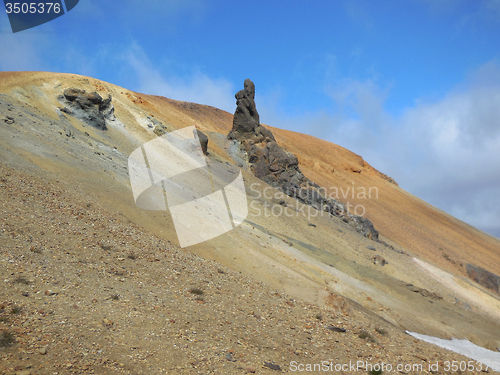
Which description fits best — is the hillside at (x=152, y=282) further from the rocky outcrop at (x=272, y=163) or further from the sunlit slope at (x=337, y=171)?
the rocky outcrop at (x=272, y=163)

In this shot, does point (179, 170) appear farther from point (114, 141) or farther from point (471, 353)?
point (471, 353)

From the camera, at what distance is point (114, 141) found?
24734 mm

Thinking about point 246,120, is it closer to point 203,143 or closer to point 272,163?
point 272,163

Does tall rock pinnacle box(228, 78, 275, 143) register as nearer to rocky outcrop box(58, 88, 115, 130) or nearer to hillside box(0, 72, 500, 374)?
hillside box(0, 72, 500, 374)

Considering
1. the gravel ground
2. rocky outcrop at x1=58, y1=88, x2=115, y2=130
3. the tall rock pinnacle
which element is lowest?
the gravel ground

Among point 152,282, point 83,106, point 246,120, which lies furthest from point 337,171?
point 152,282

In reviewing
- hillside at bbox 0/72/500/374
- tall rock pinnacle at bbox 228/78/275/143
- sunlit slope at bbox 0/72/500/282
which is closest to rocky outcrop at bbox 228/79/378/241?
tall rock pinnacle at bbox 228/78/275/143

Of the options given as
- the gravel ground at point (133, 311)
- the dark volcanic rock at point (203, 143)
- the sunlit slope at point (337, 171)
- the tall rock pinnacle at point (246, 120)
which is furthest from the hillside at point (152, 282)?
the tall rock pinnacle at point (246, 120)

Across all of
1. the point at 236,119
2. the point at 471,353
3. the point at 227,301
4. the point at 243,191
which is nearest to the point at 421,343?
the point at 471,353

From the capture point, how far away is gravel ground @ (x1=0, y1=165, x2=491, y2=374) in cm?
624

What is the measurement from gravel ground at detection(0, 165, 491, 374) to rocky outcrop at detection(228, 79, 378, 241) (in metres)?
20.6

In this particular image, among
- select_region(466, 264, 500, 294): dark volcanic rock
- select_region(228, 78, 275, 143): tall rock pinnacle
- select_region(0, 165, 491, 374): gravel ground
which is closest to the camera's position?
select_region(0, 165, 491, 374): gravel ground

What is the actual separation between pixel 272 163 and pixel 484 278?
2592 cm

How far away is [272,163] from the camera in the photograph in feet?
115
